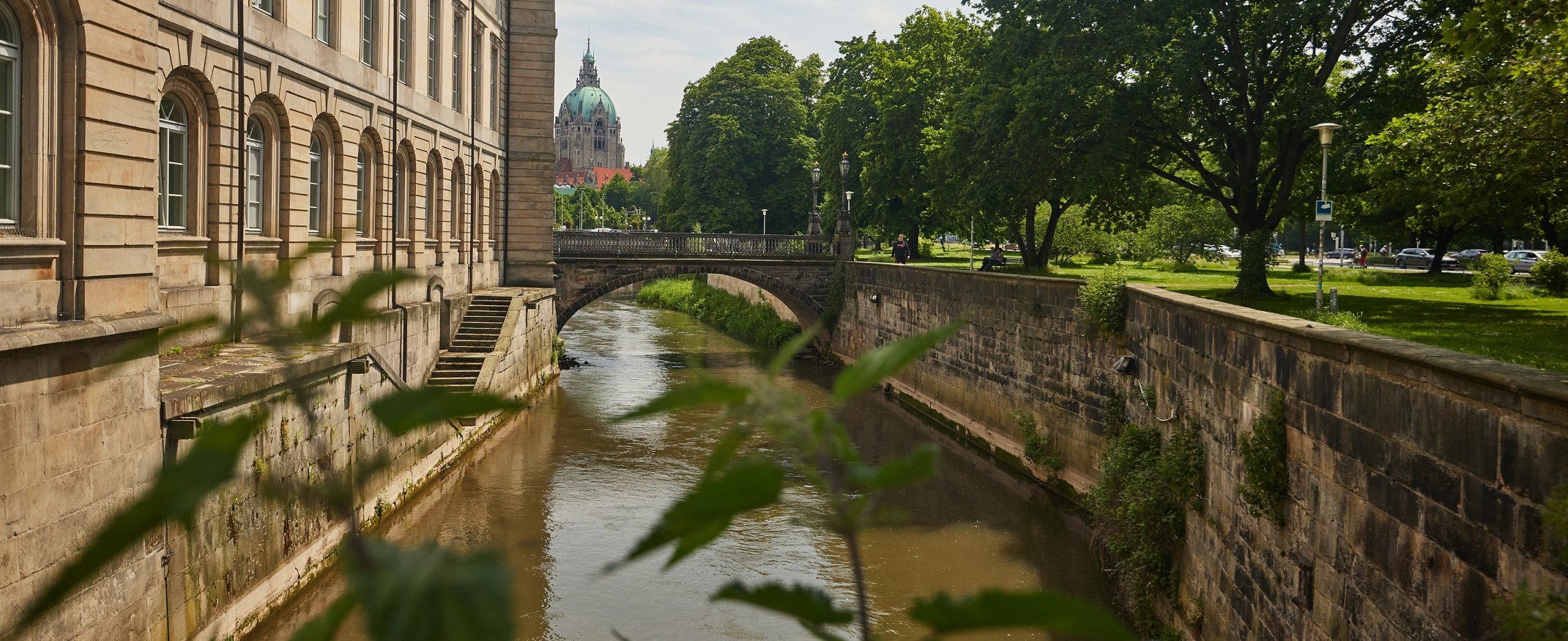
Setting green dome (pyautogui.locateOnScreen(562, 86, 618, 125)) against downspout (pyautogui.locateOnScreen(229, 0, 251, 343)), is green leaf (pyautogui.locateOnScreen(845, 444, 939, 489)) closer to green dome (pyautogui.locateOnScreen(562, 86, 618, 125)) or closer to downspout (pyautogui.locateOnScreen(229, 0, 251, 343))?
downspout (pyautogui.locateOnScreen(229, 0, 251, 343))

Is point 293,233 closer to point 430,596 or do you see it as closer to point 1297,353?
point 1297,353

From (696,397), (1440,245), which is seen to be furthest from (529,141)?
(696,397)

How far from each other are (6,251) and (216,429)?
32.2 ft

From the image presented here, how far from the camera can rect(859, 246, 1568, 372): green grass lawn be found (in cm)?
1298

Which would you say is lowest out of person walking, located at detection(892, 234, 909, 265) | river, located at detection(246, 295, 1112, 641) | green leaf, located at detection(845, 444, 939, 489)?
river, located at detection(246, 295, 1112, 641)

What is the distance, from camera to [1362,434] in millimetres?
8695

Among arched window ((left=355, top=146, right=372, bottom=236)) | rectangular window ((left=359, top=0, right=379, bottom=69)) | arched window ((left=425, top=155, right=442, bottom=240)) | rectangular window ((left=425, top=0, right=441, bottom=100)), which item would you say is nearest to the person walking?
arched window ((left=425, top=155, right=442, bottom=240))

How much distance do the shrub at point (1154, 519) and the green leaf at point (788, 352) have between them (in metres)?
12.3

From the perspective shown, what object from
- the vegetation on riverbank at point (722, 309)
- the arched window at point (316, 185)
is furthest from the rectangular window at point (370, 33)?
the vegetation on riverbank at point (722, 309)

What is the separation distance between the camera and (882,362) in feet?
4.07

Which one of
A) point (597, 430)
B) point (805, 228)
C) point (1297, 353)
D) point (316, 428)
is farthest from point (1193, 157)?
point (805, 228)

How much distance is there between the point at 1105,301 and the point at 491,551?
18240mm

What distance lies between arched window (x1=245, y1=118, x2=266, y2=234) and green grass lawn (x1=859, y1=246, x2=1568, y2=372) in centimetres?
1274

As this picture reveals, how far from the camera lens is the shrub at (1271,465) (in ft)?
34.1
